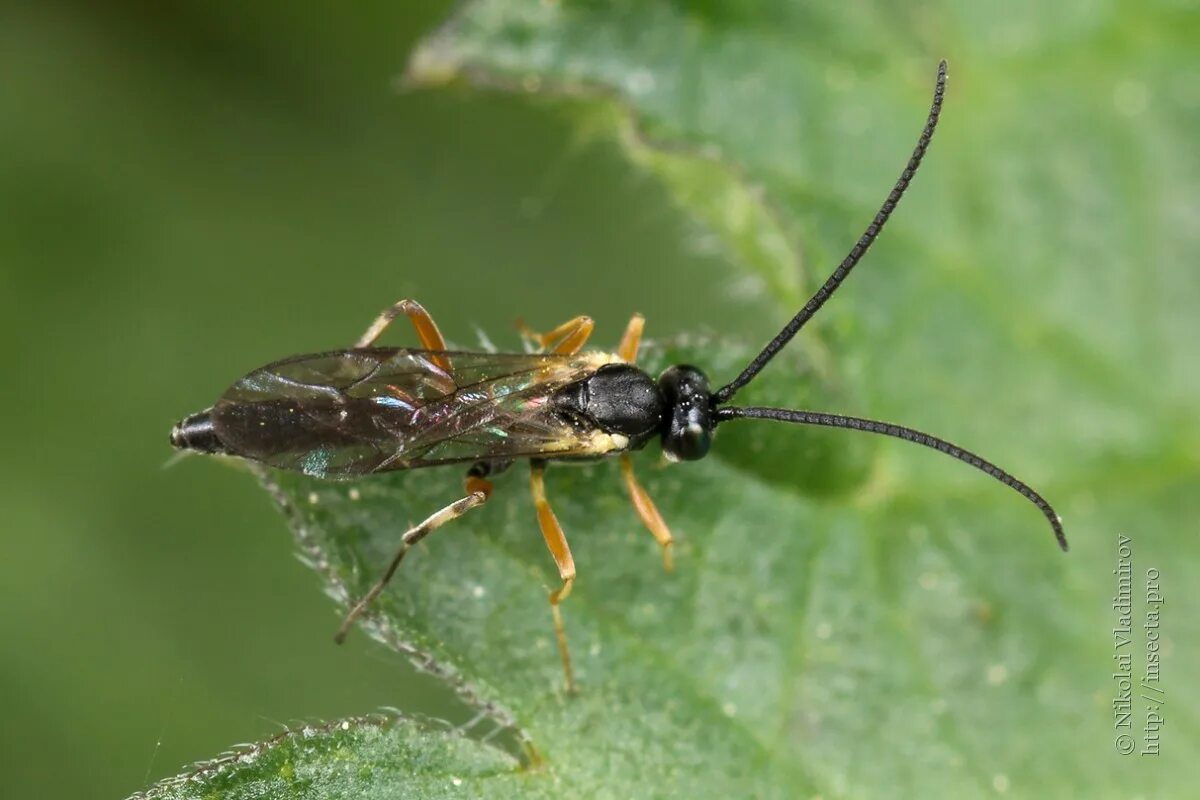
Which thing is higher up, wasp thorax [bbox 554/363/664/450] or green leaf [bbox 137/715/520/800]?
wasp thorax [bbox 554/363/664/450]

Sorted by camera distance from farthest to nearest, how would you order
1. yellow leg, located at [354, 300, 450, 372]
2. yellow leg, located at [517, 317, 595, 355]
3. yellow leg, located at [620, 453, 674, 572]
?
yellow leg, located at [517, 317, 595, 355]
yellow leg, located at [354, 300, 450, 372]
yellow leg, located at [620, 453, 674, 572]

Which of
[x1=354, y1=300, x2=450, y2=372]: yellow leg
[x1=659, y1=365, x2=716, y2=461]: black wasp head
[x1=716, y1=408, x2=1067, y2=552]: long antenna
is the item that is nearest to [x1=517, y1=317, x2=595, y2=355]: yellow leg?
[x1=354, y1=300, x2=450, y2=372]: yellow leg

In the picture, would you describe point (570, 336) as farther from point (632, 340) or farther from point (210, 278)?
point (210, 278)

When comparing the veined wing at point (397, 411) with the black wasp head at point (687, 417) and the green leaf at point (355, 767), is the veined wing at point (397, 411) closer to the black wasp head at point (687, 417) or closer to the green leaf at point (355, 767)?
the black wasp head at point (687, 417)

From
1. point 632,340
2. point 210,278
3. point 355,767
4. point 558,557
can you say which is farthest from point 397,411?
point 210,278

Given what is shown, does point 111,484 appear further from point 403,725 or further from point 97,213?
point 403,725

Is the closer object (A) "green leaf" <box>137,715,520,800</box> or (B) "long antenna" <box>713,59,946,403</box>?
(A) "green leaf" <box>137,715,520,800</box>

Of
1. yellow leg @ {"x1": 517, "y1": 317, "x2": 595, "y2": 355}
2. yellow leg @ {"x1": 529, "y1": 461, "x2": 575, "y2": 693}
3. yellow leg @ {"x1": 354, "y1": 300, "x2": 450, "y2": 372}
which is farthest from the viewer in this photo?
yellow leg @ {"x1": 517, "y1": 317, "x2": 595, "y2": 355}

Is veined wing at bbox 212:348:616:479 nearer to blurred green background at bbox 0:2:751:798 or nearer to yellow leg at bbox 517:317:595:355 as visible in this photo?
yellow leg at bbox 517:317:595:355
